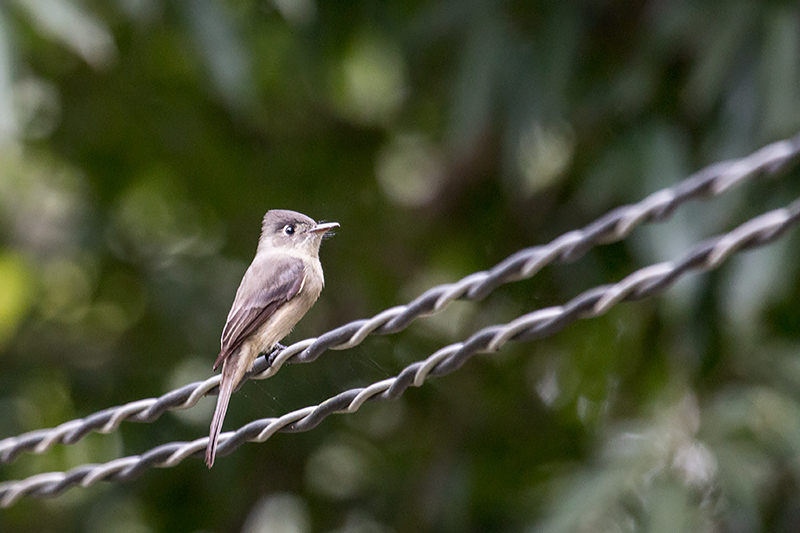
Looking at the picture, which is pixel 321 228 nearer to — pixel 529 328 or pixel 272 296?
pixel 272 296

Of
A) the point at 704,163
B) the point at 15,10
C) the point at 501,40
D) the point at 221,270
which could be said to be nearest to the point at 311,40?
the point at 501,40

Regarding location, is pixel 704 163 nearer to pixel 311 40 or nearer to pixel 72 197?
pixel 311 40

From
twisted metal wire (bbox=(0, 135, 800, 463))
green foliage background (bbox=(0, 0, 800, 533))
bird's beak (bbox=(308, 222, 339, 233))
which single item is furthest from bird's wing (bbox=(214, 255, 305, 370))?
green foliage background (bbox=(0, 0, 800, 533))

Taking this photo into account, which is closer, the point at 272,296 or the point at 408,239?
the point at 272,296

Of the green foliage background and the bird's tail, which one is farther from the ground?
the green foliage background

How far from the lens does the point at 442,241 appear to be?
19.1ft

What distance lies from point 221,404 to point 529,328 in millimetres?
886

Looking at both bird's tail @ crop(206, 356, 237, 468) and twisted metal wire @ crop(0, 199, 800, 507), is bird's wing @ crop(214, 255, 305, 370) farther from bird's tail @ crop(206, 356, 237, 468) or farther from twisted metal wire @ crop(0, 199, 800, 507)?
twisted metal wire @ crop(0, 199, 800, 507)

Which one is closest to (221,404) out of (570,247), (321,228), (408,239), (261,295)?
(261,295)

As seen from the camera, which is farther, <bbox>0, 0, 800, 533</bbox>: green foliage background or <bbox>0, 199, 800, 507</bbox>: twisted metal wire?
<bbox>0, 0, 800, 533</bbox>: green foliage background

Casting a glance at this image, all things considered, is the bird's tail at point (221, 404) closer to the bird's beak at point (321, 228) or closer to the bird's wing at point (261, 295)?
the bird's wing at point (261, 295)

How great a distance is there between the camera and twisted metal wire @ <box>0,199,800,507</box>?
1.91 m

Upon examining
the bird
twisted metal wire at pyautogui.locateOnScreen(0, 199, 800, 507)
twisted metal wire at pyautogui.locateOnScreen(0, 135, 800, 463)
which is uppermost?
the bird

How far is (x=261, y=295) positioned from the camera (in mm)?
2969
